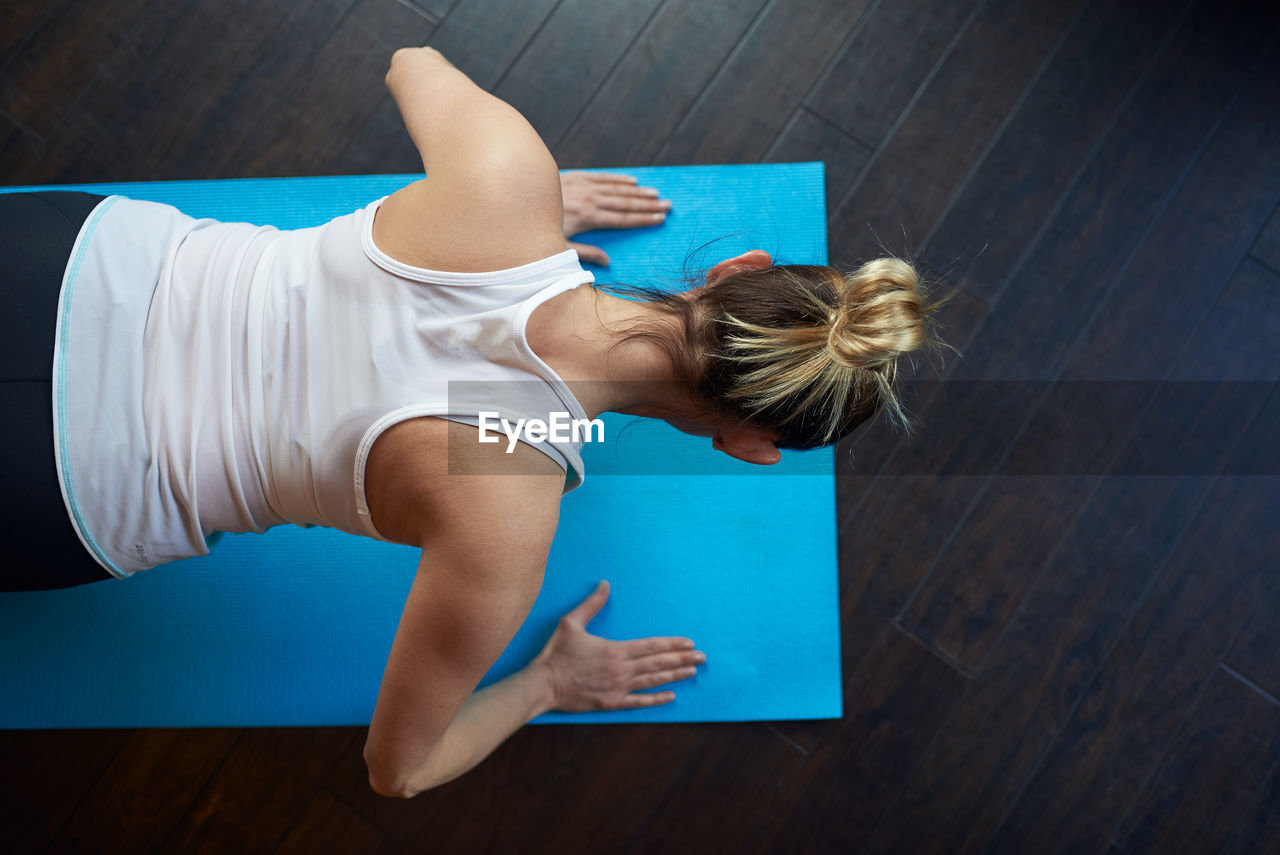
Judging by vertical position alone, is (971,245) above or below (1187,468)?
above

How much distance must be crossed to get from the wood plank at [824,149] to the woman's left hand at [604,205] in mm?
263

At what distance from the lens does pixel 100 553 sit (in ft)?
2.82

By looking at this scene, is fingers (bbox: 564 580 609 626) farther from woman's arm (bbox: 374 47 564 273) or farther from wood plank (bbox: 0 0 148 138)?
wood plank (bbox: 0 0 148 138)

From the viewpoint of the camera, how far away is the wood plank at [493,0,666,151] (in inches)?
56.2

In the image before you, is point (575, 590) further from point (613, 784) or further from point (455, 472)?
point (455, 472)

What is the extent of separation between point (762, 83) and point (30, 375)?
4.01 feet

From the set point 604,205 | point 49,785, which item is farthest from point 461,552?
point 49,785

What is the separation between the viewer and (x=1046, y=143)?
147 centimetres

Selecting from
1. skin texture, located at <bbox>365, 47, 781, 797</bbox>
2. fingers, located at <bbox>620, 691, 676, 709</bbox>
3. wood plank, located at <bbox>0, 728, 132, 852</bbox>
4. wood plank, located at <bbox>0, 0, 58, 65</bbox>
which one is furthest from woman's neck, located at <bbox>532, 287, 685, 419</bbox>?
wood plank, located at <bbox>0, 0, 58, 65</bbox>

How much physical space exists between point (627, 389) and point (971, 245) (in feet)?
3.02

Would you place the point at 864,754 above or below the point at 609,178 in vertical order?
below

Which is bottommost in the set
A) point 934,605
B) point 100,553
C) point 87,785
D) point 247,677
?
point 87,785

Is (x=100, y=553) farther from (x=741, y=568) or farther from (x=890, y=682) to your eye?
(x=890, y=682)

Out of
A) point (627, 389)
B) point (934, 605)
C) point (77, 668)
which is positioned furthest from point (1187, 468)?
point (77, 668)
